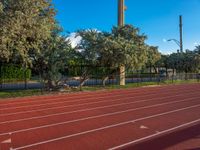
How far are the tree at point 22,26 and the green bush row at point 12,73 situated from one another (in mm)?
5698

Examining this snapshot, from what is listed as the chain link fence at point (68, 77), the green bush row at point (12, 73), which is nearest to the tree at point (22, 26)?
the chain link fence at point (68, 77)

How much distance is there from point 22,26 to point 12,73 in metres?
11.9

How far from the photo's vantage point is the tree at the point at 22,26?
1912 centimetres

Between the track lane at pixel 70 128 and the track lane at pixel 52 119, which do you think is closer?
the track lane at pixel 70 128

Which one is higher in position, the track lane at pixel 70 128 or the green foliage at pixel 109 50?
the green foliage at pixel 109 50

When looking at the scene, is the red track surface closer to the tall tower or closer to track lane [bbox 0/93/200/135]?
track lane [bbox 0/93/200/135]

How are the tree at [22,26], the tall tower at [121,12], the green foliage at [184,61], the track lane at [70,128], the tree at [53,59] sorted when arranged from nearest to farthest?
the track lane at [70,128] < the tree at [22,26] < the tree at [53,59] < the tall tower at [121,12] < the green foliage at [184,61]

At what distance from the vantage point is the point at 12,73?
31.6m

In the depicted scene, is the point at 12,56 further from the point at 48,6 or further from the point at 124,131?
the point at 124,131

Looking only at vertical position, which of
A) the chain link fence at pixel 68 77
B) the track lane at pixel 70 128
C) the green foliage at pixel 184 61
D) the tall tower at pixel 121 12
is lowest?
the track lane at pixel 70 128

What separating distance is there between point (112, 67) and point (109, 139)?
25.0 metres

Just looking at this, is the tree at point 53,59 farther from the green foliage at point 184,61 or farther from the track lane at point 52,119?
the green foliage at point 184,61

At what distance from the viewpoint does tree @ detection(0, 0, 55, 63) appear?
753 inches

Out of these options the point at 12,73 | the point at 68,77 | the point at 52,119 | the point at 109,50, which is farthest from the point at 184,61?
the point at 52,119
